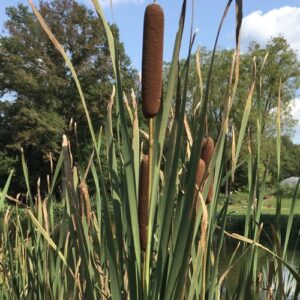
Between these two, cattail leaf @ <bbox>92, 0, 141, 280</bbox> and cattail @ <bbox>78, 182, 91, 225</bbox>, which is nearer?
cattail leaf @ <bbox>92, 0, 141, 280</bbox>

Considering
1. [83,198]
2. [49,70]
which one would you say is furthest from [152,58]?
[49,70]

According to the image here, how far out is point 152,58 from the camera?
871 millimetres

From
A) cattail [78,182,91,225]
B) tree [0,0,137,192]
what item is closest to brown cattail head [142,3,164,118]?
cattail [78,182,91,225]

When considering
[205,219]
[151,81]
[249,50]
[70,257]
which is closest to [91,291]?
[205,219]

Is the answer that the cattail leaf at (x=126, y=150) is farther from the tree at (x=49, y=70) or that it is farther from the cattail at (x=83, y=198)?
the tree at (x=49, y=70)

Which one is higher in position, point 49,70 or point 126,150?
point 49,70

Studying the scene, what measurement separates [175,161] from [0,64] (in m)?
29.8

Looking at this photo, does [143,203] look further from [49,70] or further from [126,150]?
[49,70]

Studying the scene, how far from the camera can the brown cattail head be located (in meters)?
0.87

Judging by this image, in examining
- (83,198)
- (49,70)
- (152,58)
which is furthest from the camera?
(49,70)

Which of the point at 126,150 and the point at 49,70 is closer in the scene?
the point at 126,150

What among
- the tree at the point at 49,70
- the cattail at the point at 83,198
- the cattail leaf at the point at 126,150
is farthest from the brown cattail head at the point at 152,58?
the tree at the point at 49,70

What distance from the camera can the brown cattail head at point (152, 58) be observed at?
0.87 meters

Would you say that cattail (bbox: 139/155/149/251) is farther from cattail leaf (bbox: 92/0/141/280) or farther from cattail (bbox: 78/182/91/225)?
cattail (bbox: 78/182/91/225)
